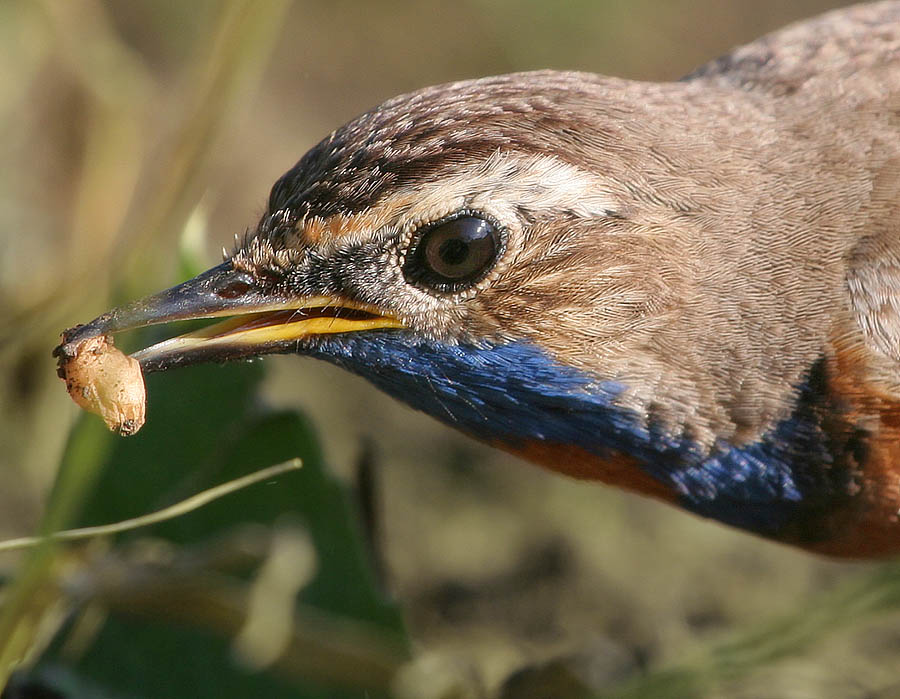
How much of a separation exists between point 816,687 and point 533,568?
5.63 ft

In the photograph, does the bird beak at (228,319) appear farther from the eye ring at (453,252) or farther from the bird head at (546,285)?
the eye ring at (453,252)

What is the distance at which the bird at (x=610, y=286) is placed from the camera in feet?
10.2

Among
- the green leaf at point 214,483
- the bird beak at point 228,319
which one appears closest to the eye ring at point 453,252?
the bird beak at point 228,319

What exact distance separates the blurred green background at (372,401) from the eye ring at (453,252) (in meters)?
0.57

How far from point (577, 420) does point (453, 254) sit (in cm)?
59

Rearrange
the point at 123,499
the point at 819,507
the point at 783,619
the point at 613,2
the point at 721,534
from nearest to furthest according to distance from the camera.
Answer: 1. the point at 783,619
2. the point at 819,507
3. the point at 123,499
4. the point at 721,534
5. the point at 613,2

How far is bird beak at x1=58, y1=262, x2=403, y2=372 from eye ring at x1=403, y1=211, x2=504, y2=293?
6.1 inches

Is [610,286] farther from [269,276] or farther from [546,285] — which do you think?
[269,276]

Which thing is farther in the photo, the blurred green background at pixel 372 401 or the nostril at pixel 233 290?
the blurred green background at pixel 372 401

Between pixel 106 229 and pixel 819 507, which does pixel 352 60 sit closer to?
pixel 106 229

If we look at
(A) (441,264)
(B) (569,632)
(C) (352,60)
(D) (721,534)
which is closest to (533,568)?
(B) (569,632)

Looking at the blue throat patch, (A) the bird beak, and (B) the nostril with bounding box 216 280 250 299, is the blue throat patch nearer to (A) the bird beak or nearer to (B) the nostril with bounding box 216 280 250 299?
(A) the bird beak

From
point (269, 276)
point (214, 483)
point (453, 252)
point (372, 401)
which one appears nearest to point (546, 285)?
point (453, 252)

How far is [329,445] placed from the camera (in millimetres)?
5750
